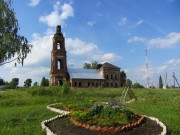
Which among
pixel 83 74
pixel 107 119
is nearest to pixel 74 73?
pixel 83 74

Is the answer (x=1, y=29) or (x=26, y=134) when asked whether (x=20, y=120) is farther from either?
(x=1, y=29)

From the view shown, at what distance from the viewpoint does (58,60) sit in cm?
6041

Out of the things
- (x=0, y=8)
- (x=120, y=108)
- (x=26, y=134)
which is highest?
(x=0, y=8)

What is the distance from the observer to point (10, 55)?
26375mm

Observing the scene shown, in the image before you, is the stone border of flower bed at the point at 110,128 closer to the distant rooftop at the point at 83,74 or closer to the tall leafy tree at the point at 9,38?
the tall leafy tree at the point at 9,38

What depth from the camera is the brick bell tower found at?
58.7m

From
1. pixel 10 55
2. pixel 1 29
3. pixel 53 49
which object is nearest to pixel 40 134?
pixel 10 55

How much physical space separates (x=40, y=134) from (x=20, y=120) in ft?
10.1

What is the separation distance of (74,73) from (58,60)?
6115 millimetres

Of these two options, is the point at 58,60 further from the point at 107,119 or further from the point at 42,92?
the point at 107,119

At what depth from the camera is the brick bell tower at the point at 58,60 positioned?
58.7m

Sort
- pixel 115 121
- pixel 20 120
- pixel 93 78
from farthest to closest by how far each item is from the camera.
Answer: pixel 93 78, pixel 20 120, pixel 115 121

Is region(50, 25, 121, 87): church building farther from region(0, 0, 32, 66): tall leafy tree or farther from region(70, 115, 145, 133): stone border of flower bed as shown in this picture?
region(70, 115, 145, 133): stone border of flower bed

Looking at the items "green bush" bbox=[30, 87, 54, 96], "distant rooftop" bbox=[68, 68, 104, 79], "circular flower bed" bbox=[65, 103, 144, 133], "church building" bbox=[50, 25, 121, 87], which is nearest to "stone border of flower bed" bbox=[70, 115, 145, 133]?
"circular flower bed" bbox=[65, 103, 144, 133]
